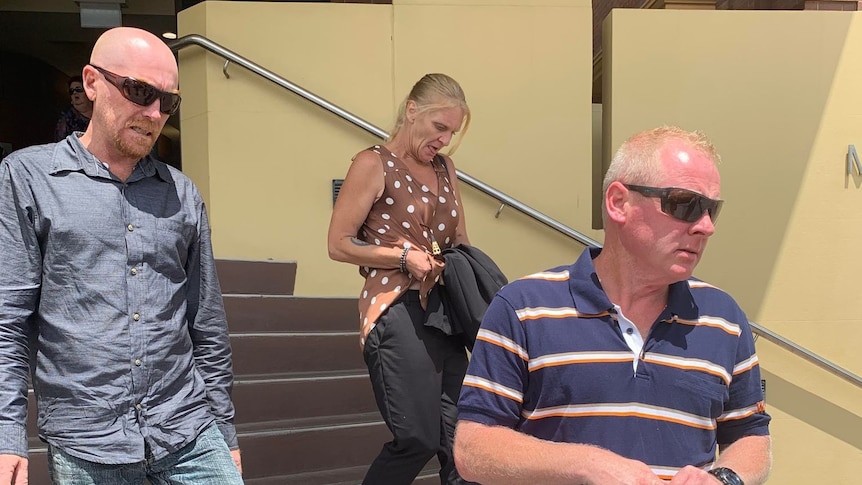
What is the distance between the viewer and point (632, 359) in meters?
1.51

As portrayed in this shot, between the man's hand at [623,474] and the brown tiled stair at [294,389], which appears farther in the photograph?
the brown tiled stair at [294,389]

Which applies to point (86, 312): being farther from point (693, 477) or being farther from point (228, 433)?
point (693, 477)

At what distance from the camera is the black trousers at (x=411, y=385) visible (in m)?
2.52

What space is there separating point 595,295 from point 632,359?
15 cm

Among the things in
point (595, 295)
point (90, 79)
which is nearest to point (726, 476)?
point (595, 295)

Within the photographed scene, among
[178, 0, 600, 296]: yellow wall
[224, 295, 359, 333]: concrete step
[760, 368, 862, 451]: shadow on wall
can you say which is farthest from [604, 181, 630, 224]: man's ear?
[760, 368, 862, 451]: shadow on wall

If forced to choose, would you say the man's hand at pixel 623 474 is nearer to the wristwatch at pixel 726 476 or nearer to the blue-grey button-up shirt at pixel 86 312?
the wristwatch at pixel 726 476

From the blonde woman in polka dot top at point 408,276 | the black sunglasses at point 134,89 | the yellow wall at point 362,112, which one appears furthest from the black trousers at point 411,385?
the yellow wall at point 362,112

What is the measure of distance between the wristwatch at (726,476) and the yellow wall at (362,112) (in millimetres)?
3687

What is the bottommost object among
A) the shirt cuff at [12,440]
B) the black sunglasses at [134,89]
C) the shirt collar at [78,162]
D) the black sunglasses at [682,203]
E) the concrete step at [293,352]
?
the concrete step at [293,352]

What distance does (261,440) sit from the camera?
3496mm

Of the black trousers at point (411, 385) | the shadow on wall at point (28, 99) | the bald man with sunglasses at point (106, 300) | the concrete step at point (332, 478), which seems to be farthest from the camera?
the shadow on wall at point (28, 99)

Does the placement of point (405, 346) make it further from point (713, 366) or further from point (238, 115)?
point (238, 115)

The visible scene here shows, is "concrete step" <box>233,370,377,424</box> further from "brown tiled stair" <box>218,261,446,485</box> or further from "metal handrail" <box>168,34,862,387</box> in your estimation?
"metal handrail" <box>168,34,862,387</box>
